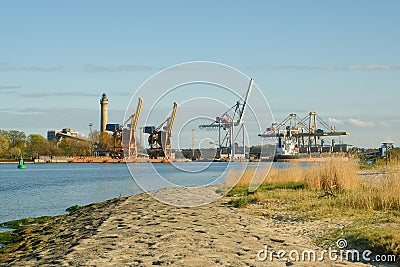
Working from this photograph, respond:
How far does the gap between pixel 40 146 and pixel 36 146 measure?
1116mm

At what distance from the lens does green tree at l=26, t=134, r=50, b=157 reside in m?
123

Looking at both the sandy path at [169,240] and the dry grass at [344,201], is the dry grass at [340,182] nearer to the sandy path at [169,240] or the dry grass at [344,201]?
the dry grass at [344,201]

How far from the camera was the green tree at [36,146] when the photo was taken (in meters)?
123

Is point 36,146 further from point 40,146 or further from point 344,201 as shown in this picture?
point 344,201

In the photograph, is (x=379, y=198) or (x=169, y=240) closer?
(x=169, y=240)

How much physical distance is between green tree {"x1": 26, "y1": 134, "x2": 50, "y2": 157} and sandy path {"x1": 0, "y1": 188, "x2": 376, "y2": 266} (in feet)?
370

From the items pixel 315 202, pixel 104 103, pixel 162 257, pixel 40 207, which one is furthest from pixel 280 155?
pixel 162 257

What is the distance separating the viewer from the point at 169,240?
9977 mm

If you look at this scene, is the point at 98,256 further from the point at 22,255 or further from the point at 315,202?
the point at 315,202

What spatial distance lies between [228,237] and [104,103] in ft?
443

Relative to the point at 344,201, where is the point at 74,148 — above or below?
above

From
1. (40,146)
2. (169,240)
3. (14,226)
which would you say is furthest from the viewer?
(40,146)

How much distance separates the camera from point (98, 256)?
8930mm

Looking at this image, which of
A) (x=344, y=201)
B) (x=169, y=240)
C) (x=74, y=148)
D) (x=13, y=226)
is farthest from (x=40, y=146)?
(x=169, y=240)
